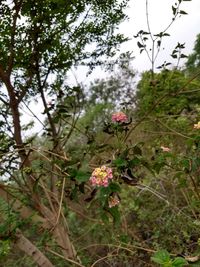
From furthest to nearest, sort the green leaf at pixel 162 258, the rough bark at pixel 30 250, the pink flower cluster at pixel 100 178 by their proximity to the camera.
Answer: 1. the rough bark at pixel 30 250
2. the pink flower cluster at pixel 100 178
3. the green leaf at pixel 162 258

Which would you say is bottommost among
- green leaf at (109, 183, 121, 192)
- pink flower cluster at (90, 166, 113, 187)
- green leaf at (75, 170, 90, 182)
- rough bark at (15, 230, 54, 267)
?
rough bark at (15, 230, 54, 267)

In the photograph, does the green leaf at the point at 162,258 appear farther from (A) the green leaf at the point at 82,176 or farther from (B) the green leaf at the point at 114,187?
(A) the green leaf at the point at 82,176

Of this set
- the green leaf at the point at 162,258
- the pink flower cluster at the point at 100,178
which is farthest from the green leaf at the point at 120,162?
the green leaf at the point at 162,258

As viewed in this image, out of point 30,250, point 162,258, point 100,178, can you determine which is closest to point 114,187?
point 100,178

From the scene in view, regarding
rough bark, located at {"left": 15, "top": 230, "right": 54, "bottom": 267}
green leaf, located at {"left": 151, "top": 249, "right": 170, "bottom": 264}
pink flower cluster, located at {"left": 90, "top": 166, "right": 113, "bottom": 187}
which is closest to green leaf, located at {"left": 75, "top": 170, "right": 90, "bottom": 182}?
pink flower cluster, located at {"left": 90, "top": 166, "right": 113, "bottom": 187}

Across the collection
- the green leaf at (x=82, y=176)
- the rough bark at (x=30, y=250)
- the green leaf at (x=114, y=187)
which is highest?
the green leaf at (x=82, y=176)

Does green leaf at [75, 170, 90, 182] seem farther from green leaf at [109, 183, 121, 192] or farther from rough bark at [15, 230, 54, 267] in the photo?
rough bark at [15, 230, 54, 267]

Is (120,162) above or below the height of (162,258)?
above

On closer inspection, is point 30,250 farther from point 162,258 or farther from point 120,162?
point 162,258

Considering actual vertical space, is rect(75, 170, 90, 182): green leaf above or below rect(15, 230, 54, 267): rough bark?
above

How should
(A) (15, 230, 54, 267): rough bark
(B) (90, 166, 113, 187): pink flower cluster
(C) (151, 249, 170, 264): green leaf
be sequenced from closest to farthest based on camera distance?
(C) (151, 249, 170, 264): green leaf
(B) (90, 166, 113, 187): pink flower cluster
(A) (15, 230, 54, 267): rough bark

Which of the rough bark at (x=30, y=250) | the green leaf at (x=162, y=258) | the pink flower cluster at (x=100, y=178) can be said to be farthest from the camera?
the rough bark at (x=30, y=250)

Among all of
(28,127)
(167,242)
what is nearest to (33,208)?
A: (28,127)

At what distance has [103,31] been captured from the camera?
10.5 feet
